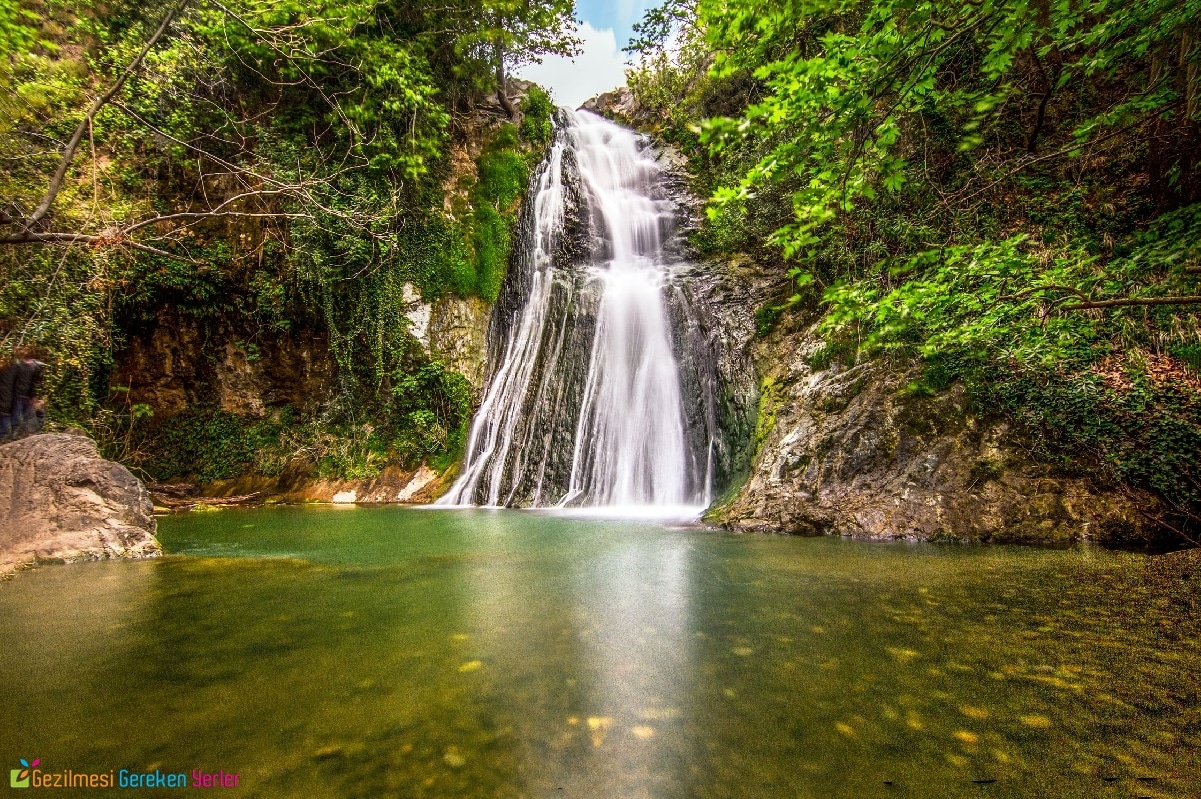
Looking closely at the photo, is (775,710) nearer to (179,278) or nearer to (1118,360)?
(1118,360)

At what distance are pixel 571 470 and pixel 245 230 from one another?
28.7 feet

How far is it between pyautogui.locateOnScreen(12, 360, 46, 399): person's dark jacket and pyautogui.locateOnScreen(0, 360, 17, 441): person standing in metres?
0.02

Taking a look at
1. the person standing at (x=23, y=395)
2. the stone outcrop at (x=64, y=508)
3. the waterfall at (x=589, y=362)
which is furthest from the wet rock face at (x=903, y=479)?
the person standing at (x=23, y=395)

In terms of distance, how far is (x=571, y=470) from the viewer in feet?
32.7

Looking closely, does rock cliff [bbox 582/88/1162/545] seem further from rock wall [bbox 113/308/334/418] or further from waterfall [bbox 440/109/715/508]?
rock wall [bbox 113/308/334/418]

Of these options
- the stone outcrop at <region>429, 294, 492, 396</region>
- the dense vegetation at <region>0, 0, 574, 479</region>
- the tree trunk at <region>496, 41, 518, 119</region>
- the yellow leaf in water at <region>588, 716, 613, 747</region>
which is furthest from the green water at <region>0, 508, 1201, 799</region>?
the tree trunk at <region>496, 41, 518, 119</region>

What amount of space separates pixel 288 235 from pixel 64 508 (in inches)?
306

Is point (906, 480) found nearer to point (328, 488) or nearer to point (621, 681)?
point (621, 681)

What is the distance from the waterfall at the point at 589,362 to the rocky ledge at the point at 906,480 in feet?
7.99

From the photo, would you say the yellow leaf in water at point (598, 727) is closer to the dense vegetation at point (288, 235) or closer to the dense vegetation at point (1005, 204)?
the dense vegetation at point (1005, 204)

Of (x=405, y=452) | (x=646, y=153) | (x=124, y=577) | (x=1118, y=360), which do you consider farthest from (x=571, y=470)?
(x=646, y=153)

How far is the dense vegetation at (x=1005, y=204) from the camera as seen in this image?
242 cm
